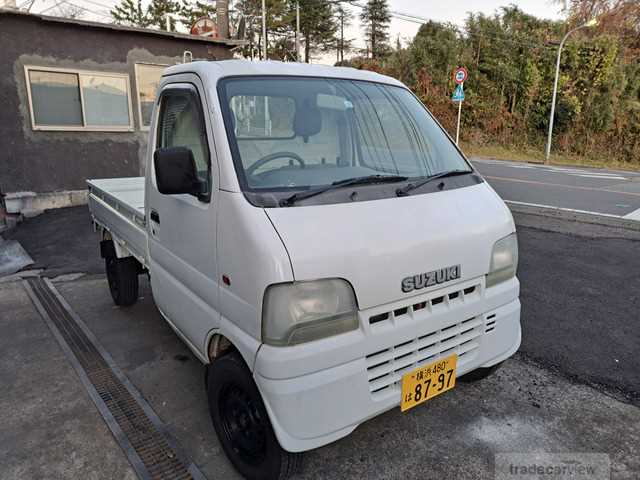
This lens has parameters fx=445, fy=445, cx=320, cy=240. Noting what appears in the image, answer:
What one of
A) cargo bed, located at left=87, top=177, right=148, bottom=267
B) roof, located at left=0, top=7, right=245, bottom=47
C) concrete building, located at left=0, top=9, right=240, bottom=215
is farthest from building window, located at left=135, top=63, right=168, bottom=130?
cargo bed, located at left=87, top=177, right=148, bottom=267

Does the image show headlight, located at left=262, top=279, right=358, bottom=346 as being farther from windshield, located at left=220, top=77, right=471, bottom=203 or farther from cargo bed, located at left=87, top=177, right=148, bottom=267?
cargo bed, located at left=87, top=177, right=148, bottom=267

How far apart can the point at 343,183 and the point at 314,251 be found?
542mm

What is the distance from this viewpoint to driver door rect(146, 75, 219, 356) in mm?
2213

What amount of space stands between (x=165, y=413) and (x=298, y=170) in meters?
1.75

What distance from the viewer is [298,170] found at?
228 cm

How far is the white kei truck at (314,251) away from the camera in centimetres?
180

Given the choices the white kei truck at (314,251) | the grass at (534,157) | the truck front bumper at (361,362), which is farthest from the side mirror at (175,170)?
the grass at (534,157)

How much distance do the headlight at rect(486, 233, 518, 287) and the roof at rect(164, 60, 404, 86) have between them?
133 centimetres

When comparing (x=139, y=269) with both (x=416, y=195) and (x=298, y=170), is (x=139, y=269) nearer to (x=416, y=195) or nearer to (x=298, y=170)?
(x=298, y=170)

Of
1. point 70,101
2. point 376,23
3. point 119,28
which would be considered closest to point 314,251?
point 70,101

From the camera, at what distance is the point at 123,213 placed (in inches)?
145

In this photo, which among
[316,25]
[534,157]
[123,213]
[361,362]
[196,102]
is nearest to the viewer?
[361,362]

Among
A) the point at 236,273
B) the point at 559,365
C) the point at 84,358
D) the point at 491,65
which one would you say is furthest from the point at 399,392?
the point at 491,65

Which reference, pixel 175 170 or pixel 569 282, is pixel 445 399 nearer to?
pixel 175 170
